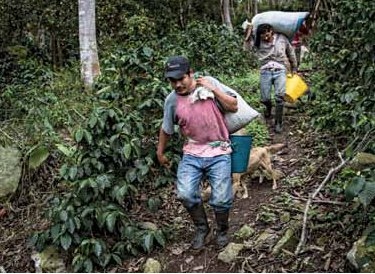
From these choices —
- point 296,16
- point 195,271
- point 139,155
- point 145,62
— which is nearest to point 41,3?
point 296,16

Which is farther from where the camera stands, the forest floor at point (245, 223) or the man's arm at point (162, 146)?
the man's arm at point (162, 146)

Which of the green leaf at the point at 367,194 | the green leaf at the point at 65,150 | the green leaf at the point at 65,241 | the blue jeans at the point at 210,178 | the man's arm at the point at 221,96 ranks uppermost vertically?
the man's arm at the point at 221,96

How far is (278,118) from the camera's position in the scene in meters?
7.17

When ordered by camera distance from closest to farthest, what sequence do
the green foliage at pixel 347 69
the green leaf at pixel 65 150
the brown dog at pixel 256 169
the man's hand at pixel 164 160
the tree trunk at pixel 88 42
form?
the man's hand at pixel 164 160 → the green foliage at pixel 347 69 → the brown dog at pixel 256 169 → the green leaf at pixel 65 150 → the tree trunk at pixel 88 42

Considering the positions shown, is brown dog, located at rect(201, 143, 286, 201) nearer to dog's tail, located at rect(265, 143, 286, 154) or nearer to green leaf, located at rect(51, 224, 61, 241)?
dog's tail, located at rect(265, 143, 286, 154)

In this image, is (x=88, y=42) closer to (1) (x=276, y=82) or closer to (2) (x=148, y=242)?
(1) (x=276, y=82)

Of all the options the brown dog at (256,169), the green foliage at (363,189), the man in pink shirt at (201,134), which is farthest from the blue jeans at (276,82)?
the green foliage at (363,189)

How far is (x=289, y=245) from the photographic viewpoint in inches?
167

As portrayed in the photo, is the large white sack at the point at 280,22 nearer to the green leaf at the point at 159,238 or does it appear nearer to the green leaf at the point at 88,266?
the green leaf at the point at 159,238

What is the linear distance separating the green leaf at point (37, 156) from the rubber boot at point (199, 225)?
2.24 meters

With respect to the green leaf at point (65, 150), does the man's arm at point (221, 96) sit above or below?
above

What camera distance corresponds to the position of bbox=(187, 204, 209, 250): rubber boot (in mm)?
4406

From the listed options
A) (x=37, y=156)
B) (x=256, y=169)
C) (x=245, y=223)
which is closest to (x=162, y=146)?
(x=245, y=223)

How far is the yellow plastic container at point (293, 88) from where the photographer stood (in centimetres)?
720
